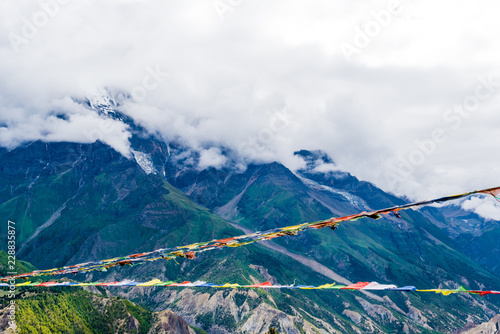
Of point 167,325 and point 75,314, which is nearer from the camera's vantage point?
point 75,314

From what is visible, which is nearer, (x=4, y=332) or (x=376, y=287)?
(x=376, y=287)

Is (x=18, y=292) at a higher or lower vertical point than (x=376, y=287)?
lower

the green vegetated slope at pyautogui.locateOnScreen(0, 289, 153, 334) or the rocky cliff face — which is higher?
the green vegetated slope at pyautogui.locateOnScreen(0, 289, 153, 334)

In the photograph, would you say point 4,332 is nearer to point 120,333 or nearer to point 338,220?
point 120,333

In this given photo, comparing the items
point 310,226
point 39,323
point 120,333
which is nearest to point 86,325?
point 120,333

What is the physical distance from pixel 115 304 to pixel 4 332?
6623 centimetres

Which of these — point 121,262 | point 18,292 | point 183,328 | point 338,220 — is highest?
point 338,220

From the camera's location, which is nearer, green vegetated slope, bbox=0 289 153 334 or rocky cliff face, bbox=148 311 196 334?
green vegetated slope, bbox=0 289 153 334

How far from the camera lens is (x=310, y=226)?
2155 centimetres

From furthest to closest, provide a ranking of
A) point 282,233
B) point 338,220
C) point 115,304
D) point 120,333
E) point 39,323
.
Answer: point 115,304, point 120,333, point 39,323, point 282,233, point 338,220

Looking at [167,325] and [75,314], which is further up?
[75,314]

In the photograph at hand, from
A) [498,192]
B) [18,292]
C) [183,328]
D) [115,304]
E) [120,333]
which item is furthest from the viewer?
[183,328]

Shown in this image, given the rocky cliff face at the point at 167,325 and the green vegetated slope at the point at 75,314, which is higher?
the green vegetated slope at the point at 75,314

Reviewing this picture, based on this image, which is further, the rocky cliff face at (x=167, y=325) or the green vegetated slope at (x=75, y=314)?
the rocky cliff face at (x=167, y=325)
